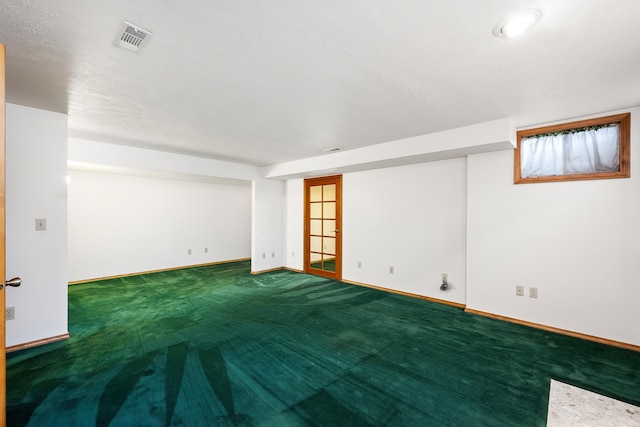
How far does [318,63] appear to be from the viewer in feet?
6.19

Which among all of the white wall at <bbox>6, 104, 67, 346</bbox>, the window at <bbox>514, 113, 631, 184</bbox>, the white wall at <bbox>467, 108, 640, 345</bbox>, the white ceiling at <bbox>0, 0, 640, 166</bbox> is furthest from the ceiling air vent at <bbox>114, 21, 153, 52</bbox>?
the window at <bbox>514, 113, 631, 184</bbox>

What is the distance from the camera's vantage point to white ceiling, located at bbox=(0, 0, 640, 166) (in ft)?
4.64

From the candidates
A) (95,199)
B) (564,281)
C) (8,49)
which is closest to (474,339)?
(564,281)

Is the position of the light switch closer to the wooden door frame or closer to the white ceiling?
the white ceiling

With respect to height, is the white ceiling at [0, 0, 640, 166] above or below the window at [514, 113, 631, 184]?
above

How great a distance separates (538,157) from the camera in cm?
321

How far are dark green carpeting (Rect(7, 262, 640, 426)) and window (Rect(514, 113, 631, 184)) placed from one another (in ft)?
5.93

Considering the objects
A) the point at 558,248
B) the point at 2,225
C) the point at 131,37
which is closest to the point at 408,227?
the point at 558,248

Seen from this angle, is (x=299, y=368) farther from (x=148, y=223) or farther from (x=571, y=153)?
(x=148, y=223)

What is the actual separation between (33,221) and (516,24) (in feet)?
14.3

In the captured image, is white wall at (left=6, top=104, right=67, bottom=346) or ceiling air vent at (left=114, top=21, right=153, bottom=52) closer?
ceiling air vent at (left=114, top=21, right=153, bottom=52)

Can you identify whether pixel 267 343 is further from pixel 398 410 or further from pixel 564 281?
pixel 564 281

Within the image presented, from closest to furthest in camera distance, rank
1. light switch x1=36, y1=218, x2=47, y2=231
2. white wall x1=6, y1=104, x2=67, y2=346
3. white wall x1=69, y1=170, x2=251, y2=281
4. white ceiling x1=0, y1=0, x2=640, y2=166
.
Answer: white ceiling x1=0, y1=0, x2=640, y2=166, white wall x1=6, y1=104, x2=67, y2=346, light switch x1=36, y1=218, x2=47, y2=231, white wall x1=69, y1=170, x2=251, y2=281

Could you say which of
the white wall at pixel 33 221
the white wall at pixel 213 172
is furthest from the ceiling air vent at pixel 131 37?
the white wall at pixel 213 172
